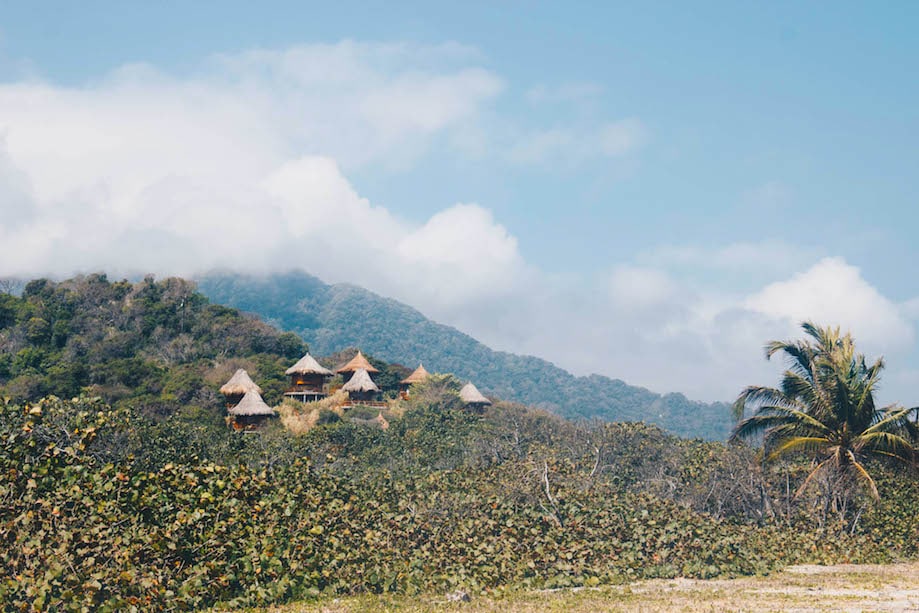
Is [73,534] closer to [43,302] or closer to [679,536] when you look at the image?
[679,536]

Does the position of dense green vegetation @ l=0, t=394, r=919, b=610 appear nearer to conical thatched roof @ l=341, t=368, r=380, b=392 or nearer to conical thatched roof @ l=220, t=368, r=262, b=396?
conical thatched roof @ l=220, t=368, r=262, b=396

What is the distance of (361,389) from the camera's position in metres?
49.0

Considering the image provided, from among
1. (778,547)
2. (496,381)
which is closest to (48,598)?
(778,547)

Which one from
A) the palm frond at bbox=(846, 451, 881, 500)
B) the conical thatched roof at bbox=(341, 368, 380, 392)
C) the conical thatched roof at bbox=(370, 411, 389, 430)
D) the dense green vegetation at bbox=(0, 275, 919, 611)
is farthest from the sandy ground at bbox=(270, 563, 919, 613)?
the conical thatched roof at bbox=(341, 368, 380, 392)

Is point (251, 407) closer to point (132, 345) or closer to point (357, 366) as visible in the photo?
point (357, 366)

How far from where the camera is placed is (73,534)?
360 inches

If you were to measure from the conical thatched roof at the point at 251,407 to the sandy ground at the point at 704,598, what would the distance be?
30924 millimetres

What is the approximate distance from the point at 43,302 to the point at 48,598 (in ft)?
177

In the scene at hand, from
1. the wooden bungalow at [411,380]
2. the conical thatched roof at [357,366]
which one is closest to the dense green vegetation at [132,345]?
the conical thatched roof at [357,366]

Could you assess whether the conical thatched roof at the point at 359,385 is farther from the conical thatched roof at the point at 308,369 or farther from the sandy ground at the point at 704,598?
the sandy ground at the point at 704,598

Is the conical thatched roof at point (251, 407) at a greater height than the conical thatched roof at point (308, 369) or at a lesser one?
lesser

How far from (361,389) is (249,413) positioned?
9660mm

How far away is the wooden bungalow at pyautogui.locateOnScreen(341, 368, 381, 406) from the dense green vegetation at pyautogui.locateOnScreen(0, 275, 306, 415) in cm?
420

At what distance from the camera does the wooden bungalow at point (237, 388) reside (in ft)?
141
